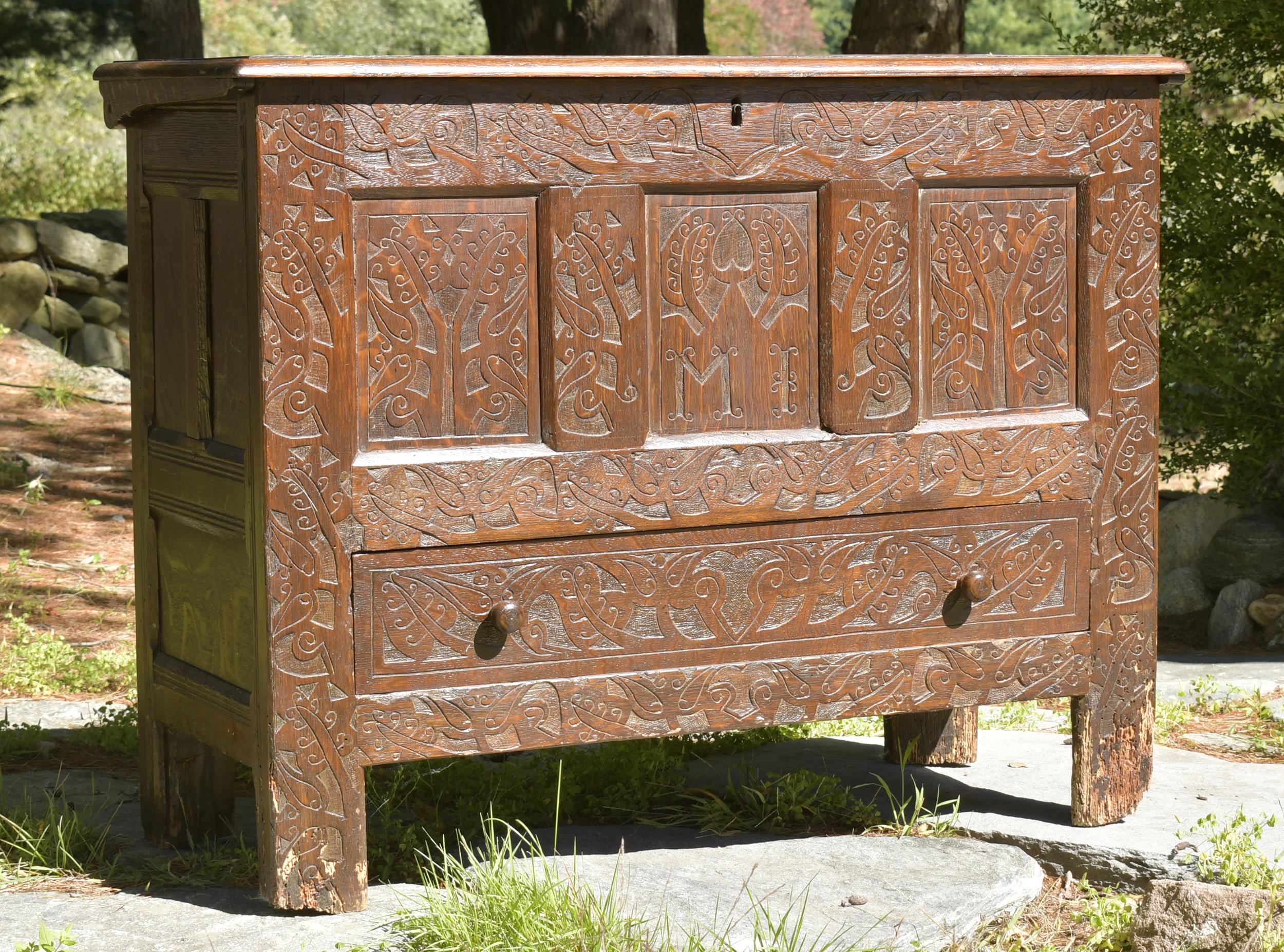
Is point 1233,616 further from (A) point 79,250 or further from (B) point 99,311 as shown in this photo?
(A) point 79,250

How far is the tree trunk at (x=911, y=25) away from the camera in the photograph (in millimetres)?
7551

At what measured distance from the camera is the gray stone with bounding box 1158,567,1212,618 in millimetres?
7562

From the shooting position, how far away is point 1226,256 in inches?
295

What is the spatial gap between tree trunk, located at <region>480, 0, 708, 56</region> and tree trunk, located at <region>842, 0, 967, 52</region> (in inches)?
36.7

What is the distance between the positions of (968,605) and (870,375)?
63 cm

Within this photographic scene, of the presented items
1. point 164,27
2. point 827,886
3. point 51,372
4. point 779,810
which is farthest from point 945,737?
point 51,372

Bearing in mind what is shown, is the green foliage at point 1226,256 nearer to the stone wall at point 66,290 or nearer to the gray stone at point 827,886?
the gray stone at point 827,886

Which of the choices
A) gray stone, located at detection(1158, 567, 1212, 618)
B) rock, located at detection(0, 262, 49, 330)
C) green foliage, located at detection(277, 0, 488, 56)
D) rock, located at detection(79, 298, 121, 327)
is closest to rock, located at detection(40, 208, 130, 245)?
rock, located at detection(79, 298, 121, 327)

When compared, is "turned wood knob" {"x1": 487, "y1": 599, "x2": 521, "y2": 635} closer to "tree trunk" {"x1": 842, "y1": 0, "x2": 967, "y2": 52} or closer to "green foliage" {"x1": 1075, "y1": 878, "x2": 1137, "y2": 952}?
"green foliage" {"x1": 1075, "y1": 878, "x2": 1137, "y2": 952}

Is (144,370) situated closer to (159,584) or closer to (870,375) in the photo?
(159,584)

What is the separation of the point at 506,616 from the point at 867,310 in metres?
1.11

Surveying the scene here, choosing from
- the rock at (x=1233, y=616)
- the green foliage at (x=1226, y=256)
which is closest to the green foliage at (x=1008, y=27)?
the green foliage at (x=1226, y=256)

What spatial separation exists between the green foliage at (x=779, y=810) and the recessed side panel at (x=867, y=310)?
1.10 meters

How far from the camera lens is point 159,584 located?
4023 millimetres
